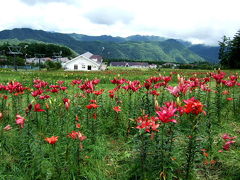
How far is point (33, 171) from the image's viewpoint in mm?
2688

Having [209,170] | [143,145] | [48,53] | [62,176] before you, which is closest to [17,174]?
[62,176]

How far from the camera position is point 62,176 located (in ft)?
9.12

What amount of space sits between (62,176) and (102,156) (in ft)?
2.56

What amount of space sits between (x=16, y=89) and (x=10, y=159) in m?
1.40

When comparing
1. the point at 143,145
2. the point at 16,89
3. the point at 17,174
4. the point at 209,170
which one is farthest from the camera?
the point at 16,89

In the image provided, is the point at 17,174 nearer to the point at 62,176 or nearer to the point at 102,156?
the point at 62,176

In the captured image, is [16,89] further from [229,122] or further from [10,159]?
[229,122]

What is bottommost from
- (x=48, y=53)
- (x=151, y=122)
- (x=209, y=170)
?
(x=209, y=170)

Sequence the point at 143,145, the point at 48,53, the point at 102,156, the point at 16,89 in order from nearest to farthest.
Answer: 1. the point at 143,145
2. the point at 102,156
3. the point at 16,89
4. the point at 48,53

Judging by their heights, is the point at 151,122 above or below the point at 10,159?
above

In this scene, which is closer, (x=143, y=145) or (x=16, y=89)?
(x=143, y=145)

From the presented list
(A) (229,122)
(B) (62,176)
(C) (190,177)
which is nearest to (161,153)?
(C) (190,177)

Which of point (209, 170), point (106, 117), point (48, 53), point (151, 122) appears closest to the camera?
point (151, 122)

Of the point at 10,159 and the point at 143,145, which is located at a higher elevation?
the point at 143,145
